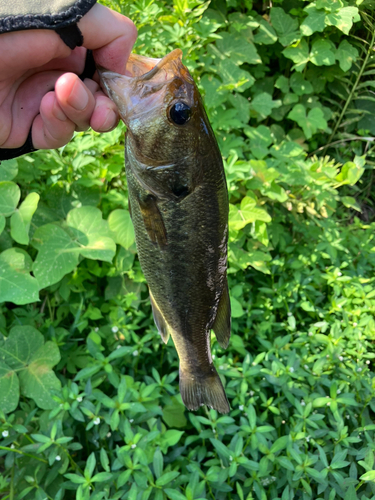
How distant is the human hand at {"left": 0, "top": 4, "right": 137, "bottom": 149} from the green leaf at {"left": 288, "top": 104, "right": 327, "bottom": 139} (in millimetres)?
2390

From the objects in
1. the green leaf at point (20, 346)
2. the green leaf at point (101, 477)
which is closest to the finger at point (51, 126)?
the green leaf at point (20, 346)

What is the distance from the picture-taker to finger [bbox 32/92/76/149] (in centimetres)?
112

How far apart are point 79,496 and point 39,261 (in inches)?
43.9

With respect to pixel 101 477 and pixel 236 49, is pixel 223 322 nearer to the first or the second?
pixel 101 477

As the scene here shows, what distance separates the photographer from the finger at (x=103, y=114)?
114 centimetres

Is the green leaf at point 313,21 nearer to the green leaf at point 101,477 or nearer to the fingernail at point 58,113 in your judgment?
the fingernail at point 58,113

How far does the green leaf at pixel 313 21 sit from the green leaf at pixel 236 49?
480mm

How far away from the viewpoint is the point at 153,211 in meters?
1.17

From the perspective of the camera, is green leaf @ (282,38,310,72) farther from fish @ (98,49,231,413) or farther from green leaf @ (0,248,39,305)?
green leaf @ (0,248,39,305)

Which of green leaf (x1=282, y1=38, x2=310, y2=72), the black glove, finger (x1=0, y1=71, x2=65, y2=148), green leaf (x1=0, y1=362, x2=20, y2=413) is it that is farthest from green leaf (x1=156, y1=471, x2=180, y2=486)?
green leaf (x1=282, y1=38, x2=310, y2=72)

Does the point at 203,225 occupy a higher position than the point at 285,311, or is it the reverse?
the point at 203,225

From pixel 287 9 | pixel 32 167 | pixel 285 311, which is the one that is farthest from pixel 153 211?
pixel 287 9

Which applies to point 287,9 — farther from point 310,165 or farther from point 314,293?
point 314,293

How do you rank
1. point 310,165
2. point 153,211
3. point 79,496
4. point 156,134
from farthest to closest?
1. point 310,165
2. point 79,496
3. point 153,211
4. point 156,134
